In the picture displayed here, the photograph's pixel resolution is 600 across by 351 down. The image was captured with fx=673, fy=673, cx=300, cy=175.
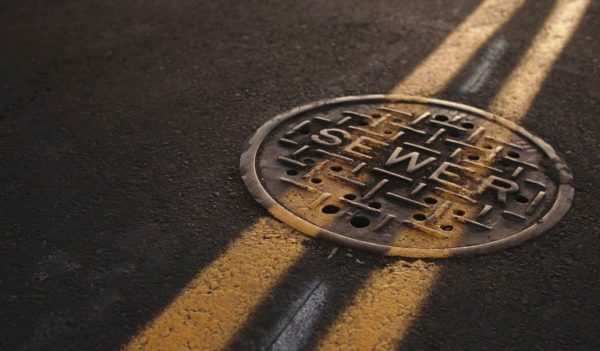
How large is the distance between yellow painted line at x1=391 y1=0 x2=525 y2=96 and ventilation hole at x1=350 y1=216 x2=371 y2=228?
1.28 m

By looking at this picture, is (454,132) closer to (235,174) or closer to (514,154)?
(514,154)

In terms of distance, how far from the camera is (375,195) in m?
2.97

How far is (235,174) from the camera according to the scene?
3.18 m

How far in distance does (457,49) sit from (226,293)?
2.65 meters

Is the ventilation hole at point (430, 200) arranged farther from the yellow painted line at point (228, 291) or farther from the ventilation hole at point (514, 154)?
the ventilation hole at point (514, 154)

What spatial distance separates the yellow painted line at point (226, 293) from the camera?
2.29 metres

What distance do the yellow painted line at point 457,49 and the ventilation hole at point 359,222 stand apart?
128 centimetres

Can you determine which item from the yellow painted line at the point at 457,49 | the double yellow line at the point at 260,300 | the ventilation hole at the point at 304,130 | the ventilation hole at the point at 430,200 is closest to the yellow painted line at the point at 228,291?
the double yellow line at the point at 260,300

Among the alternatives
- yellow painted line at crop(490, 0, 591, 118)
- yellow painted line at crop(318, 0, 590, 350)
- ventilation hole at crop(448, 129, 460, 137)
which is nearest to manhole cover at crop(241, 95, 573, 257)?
ventilation hole at crop(448, 129, 460, 137)

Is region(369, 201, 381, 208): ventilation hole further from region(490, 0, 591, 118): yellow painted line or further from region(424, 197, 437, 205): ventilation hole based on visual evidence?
region(490, 0, 591, 118): yellow painted line

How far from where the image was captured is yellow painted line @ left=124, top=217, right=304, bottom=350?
2293mm

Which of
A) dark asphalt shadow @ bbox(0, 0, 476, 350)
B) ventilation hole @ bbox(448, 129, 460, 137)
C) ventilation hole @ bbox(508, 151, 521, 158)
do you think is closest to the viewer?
dark asphalt shadow @ bbox(0, 0, 476, 350)

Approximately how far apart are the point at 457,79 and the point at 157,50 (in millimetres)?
1943

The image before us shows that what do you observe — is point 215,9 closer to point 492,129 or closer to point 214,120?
point 214,120
